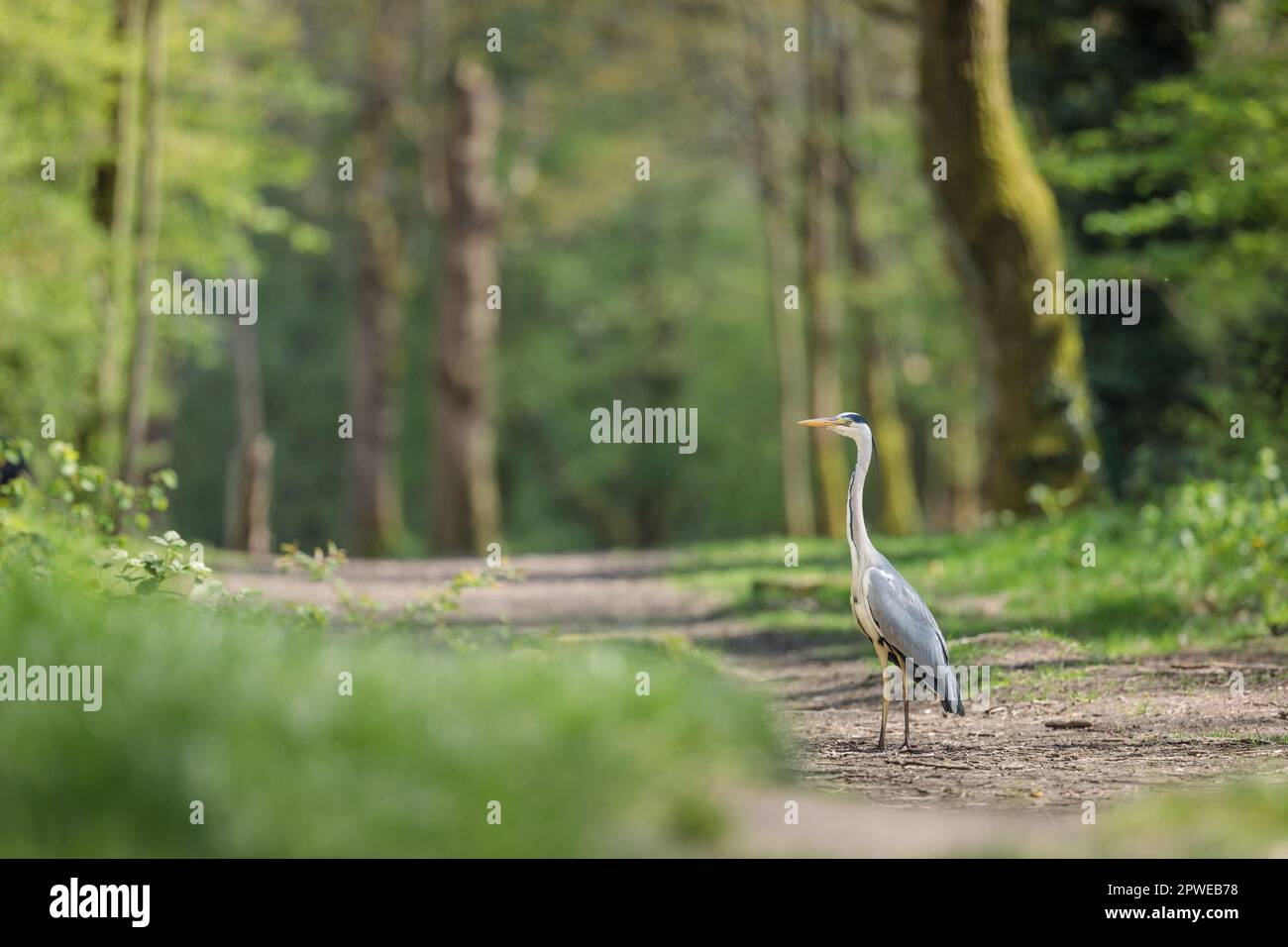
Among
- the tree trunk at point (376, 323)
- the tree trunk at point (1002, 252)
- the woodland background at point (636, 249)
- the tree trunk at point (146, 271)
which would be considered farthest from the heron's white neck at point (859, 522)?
the tree trunk at point (376, 323)

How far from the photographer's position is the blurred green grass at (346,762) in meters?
5.34

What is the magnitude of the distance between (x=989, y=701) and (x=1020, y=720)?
53cm

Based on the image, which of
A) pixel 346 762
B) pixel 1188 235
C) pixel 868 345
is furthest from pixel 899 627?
pixel 868 345

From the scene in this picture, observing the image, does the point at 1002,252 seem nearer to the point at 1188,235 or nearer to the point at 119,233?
the point at 1188,235

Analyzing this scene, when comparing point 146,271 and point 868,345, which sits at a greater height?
point 868,345

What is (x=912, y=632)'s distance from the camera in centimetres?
867

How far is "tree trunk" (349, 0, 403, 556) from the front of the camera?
30.0 m

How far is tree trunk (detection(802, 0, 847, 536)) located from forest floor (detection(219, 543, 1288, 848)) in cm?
1318

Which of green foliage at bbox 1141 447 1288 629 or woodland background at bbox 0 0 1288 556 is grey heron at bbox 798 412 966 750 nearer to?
green foliage at bbox 1141 447 1288 629

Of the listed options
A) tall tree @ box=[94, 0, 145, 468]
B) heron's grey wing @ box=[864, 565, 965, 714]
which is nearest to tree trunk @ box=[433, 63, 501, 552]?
tall tree @ box=[94, 0, 145, 468]

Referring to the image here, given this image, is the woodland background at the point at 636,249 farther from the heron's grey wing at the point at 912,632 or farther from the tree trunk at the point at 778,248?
the heron's grey wing at the point at 912,632

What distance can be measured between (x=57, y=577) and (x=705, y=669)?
3.79m
